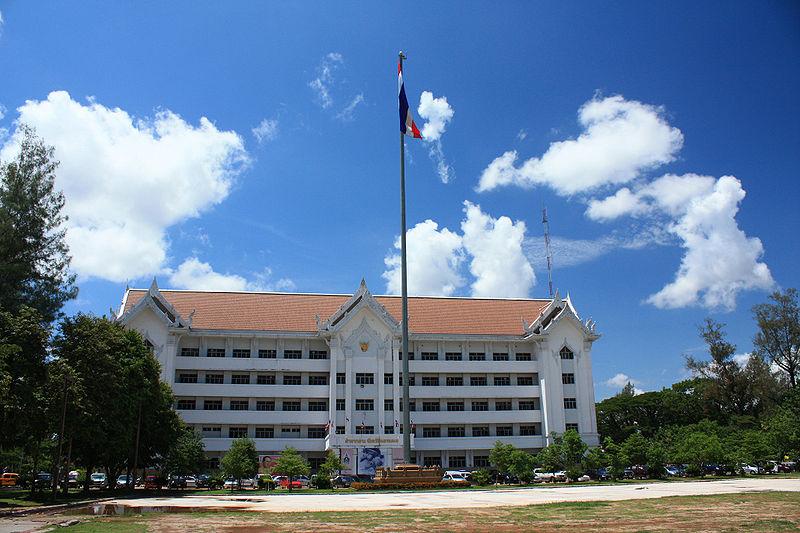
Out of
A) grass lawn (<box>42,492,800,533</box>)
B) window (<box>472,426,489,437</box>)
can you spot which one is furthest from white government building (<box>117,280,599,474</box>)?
grass lawn (<box>42,492,800,533</box>)

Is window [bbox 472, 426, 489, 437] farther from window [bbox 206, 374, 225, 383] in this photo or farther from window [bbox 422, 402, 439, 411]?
window [bbox 206, 374, 225, 383]

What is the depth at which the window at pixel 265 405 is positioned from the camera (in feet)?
192

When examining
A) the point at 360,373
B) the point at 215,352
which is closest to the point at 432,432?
the point at 360,373

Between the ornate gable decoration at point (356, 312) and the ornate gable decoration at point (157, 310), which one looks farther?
the ornate gable decoration at point (356, 312)

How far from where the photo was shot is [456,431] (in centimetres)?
6069

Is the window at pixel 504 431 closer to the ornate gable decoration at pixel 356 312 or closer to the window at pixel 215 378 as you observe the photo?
the ornate gable decoration at pixel 356 312

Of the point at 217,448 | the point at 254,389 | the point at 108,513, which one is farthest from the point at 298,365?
the point at 108,513

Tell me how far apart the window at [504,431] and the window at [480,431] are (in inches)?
37.7

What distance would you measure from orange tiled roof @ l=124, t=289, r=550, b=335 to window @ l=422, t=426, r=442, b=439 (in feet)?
29.9

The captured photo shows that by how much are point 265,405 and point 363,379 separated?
9297mm

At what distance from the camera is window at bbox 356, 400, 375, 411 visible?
58375mm

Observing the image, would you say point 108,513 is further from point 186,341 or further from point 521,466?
point 186,341

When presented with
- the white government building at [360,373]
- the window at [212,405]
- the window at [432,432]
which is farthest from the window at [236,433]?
the window at [432,432]

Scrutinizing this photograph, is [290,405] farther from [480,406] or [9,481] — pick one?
[9,481]
